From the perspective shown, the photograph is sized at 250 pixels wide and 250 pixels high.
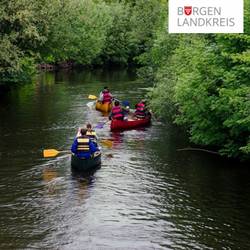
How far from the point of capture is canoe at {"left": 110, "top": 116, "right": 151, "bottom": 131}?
27.2m

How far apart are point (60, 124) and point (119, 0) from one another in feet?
208

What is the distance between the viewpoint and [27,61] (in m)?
40.6

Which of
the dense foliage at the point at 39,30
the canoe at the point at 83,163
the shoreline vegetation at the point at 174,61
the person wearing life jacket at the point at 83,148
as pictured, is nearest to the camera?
the shoreline vegetation at the point at 174,61

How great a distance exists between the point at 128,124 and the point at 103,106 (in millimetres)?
6212

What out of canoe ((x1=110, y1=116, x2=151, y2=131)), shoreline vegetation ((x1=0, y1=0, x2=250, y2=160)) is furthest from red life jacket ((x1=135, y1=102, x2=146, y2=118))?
shoreline vegetation ((x1=0, y1=0, x2=250, y2=160))

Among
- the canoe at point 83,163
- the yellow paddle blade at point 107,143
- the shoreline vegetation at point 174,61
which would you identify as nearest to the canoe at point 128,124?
the shoreline vegetation at point 174,61

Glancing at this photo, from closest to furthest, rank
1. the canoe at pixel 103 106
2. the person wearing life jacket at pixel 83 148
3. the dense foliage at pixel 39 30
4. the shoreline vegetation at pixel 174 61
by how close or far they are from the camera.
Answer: the shoreline vegetation at pixel 174 61 < the person wearing life jacket at pixel 83 148 < the dense foliage at pixel 39 30 < the canoe at pixel 103 106

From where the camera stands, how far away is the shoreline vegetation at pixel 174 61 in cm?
1917

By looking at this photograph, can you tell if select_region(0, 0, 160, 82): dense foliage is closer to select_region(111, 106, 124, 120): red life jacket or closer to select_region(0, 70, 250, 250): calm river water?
select_region(0, 70, 250, 250): calm river water

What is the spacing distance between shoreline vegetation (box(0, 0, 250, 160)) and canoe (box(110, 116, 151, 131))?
0.96 metres

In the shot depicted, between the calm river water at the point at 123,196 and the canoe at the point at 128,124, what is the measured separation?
73cm

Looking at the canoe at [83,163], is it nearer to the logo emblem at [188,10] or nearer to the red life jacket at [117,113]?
the logo emblem at [188,10]

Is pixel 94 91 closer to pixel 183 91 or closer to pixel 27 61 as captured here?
pixel 27 61

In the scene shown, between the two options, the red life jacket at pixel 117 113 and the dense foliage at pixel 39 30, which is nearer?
the red life jacket at pixel 117 113
